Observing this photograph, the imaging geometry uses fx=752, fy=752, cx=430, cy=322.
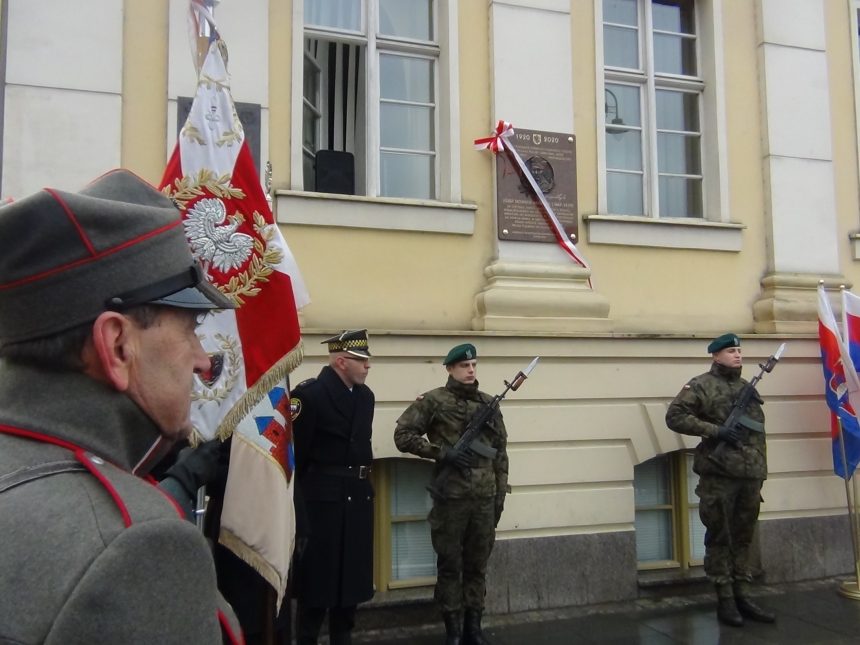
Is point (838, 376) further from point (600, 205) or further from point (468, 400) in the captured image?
point (468, 400)

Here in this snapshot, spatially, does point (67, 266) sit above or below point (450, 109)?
below

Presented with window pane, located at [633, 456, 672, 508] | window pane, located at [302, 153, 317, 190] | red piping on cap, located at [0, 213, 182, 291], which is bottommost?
window pane, located at [633, 456, 672, 508]

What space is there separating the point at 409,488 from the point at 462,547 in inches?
34.0

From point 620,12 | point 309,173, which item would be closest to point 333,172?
point 309,173

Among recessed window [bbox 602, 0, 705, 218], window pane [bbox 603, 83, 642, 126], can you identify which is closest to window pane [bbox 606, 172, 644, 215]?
recessed window [bbox 602, 0, 705, 218]

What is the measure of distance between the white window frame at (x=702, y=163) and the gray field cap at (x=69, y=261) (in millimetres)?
5355

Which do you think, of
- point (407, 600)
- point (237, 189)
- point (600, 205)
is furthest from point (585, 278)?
point (237, 189)

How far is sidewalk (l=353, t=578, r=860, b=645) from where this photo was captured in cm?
498

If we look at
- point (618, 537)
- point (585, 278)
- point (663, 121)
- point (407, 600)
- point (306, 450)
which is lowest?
point (407, 600)

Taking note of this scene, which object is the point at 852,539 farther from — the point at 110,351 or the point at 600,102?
the point at 110,351

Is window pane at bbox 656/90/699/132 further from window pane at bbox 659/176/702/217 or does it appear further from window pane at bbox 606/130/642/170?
window pane at bbox 659/176/702/217

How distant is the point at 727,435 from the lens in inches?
206

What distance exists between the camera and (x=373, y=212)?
5.54 meters

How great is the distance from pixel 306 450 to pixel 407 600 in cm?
168
